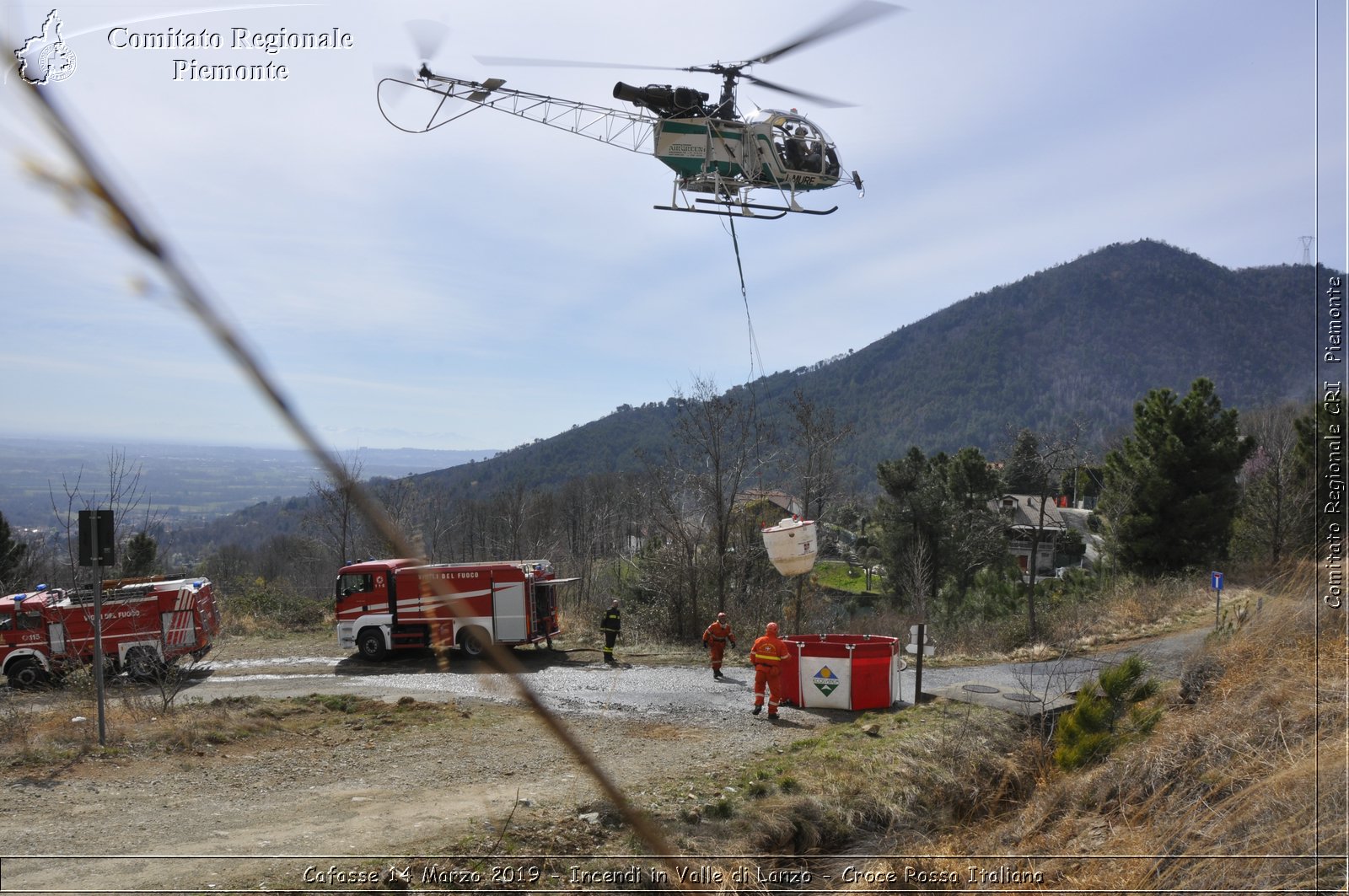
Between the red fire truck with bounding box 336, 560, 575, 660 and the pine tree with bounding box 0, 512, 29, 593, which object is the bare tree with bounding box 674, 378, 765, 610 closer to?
the red fire truck with bounding box 336, 560, 575, 660

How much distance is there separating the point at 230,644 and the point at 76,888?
61.1 ft

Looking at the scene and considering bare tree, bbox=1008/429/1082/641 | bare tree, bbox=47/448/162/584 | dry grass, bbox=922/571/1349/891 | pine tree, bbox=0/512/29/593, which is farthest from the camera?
pine tree, bbox=0/512/29/593

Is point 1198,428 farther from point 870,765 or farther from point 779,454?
point 870,765

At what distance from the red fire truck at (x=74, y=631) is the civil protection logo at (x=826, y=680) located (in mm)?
12570

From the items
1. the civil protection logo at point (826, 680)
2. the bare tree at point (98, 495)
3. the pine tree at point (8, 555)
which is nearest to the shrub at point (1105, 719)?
the civil protection logo at point (826, 680)

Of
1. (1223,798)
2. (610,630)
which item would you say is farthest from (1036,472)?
(1223,798)

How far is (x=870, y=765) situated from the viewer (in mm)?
10039

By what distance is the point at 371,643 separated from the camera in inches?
779

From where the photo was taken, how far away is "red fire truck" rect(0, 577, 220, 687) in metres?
16.5

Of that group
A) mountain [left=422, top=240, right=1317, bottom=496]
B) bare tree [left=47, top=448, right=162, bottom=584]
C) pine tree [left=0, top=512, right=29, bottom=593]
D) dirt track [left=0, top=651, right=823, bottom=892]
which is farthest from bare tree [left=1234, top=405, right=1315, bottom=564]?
mountain [left=422, top=240, right=1317, bottom=496]

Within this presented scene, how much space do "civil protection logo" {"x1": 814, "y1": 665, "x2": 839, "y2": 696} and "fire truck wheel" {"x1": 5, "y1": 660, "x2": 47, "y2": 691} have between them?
49.8 feet

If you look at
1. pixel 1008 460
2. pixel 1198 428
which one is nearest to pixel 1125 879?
pixel 1198 428

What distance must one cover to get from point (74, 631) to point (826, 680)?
14992mm

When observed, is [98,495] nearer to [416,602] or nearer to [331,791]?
[416,602]
